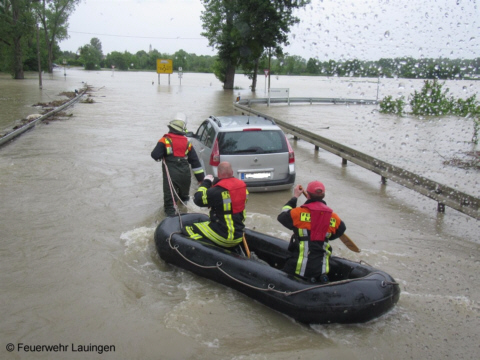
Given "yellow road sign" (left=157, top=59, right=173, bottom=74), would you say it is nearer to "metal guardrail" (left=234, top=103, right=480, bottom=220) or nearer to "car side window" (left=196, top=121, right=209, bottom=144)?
"metal guardrail" (left=234, top=103, right=480, bottom=220)

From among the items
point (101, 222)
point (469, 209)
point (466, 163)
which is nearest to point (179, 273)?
point (101, 222)

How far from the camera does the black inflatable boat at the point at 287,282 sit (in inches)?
189

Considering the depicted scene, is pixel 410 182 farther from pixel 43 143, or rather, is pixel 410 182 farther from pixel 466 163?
pixel 43 143

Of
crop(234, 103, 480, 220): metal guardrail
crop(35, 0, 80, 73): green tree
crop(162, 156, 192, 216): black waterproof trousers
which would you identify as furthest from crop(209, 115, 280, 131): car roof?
crop(35, 0, 80, 73): green tree

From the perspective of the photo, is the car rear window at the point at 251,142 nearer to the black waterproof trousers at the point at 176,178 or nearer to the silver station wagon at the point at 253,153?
the silver station wagon at the point at 253,153

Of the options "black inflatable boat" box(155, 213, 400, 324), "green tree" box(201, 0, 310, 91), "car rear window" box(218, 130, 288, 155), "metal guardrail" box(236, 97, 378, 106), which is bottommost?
"black inflatable boat" box(155, 213, 400, 324)

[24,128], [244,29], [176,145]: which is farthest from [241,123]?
[244,29]

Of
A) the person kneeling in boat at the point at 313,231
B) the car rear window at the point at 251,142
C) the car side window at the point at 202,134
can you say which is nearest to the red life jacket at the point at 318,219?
the person kneeling in boat at the point at 313,231

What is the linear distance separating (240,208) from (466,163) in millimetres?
10188

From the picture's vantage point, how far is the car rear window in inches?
369

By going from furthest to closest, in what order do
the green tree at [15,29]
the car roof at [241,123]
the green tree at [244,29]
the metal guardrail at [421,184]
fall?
Result: the green tree at [15,29] → the green tree at [244,29] → the car roof at [241,123] → the metal guardrail at [421,184]

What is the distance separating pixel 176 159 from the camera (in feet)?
26.9

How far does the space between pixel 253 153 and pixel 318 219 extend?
15.1 feet

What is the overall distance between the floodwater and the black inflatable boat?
0.53 feet
